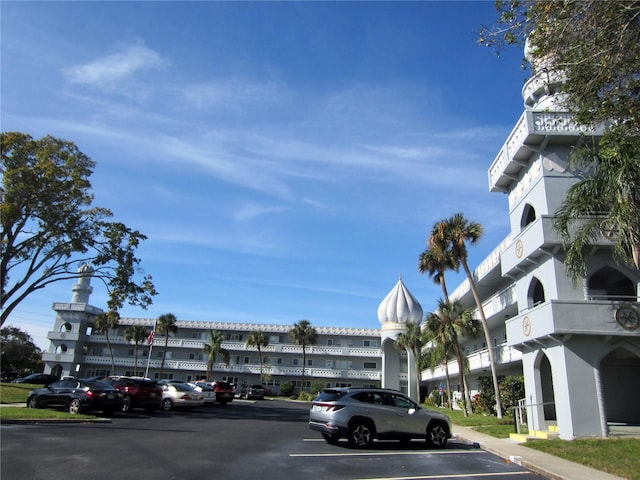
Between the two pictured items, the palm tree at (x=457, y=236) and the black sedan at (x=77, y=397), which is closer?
the black sedan at (x=77, y=397)

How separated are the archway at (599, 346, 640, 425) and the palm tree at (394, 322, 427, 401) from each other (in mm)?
27241

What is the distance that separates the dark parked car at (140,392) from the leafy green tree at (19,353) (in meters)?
57.4

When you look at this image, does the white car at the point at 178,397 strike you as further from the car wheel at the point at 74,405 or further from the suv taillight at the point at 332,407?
the suv taillight at the point at 332,407

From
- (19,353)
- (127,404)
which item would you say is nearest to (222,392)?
(127,404)

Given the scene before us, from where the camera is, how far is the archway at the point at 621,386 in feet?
62.4

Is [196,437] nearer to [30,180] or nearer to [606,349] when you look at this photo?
[606,349]

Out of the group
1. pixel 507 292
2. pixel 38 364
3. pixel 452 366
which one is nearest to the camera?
pixel 507 292

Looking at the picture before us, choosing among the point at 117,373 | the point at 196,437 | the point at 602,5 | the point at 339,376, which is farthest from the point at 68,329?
the point at 602,5

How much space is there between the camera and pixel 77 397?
19281 mm

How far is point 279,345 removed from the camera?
66.9 m

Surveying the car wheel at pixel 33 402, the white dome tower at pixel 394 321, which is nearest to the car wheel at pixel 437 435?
the car wheel at pixel 33 402

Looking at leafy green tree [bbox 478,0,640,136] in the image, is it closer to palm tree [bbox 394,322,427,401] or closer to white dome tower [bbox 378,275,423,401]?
palm tree [bbox 394,322,427,401]

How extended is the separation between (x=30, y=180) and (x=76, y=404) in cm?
1160

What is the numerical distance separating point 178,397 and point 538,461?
65.5 feet
